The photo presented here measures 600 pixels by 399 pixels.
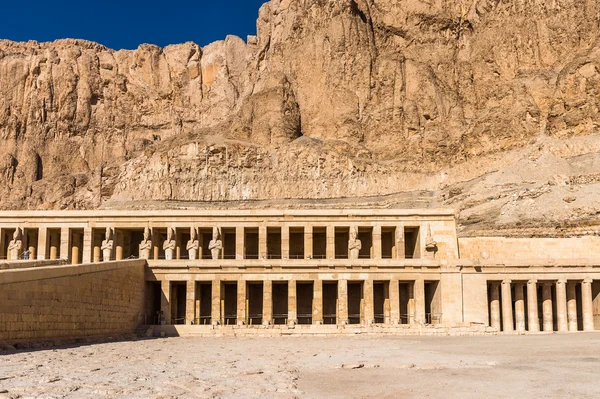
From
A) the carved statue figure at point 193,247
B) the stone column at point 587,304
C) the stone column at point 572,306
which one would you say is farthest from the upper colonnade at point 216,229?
the stone column at point 587,304

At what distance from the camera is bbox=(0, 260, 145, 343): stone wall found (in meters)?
22.0

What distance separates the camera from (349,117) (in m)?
123

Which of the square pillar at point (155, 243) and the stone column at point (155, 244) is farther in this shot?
the stone column at point (155, 244)

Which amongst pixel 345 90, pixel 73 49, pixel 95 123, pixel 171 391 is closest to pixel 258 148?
pixel 345 90

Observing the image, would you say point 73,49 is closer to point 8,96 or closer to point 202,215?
point 8,96

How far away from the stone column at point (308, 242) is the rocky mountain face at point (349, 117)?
171 ft

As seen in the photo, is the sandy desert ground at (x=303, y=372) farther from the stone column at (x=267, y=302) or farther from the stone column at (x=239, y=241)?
the stone column at (x=239, y=241)

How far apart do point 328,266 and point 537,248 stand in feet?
42.9

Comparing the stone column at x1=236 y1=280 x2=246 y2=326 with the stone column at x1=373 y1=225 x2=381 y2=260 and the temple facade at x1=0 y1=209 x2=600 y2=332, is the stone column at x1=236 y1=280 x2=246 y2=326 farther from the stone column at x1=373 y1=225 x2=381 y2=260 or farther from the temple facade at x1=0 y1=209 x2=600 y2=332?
the stone column at x1=373 y1=225 x2=381 y2=260

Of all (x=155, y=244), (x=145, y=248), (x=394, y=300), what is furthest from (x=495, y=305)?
(x=155, y=244)

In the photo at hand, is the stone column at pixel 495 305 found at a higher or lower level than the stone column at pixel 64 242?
lower

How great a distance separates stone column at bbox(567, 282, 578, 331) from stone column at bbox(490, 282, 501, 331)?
3884 millimetres

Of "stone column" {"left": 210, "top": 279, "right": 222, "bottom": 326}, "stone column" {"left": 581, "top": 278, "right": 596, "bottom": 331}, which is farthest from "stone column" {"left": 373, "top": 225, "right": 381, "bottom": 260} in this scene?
"stone column" {"left": 581, "top": 278, "right": 596, "bottom": 331}

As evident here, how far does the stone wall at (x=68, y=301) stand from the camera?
22.0 meters
